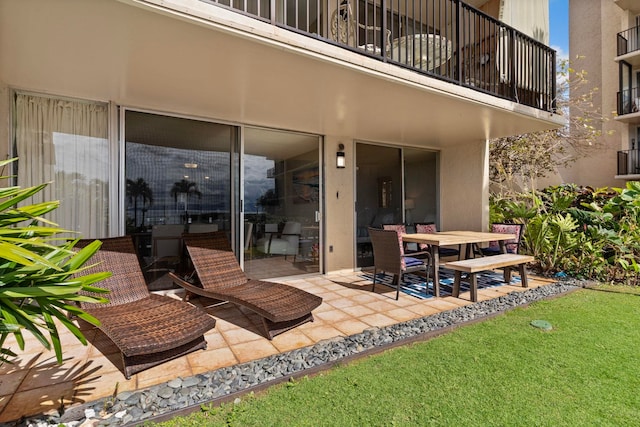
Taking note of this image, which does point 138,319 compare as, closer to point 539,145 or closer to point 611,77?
point 539,145

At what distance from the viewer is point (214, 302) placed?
402cm

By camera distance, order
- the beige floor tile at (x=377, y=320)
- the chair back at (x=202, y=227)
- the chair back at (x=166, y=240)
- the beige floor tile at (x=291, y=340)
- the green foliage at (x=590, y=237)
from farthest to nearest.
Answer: the green foliage at (x=590, y=237), the chair back at (x=202, y=227), the chair back at (x=166, y=240), the beige floor tile at (x=377, y=320), the beige floor tile at (x=291, y=340)

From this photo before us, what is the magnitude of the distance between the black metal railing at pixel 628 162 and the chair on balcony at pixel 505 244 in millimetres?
10223

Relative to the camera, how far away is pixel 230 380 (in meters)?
2.38

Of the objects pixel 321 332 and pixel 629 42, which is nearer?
pixel 321 332

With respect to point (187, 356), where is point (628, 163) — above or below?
above

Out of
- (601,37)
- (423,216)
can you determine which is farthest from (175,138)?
(601,37)

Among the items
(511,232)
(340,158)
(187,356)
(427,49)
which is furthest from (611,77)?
(187,356)

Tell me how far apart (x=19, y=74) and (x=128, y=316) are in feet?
9.58

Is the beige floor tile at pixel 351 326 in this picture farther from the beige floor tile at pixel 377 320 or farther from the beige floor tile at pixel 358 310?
the beige floor tile at pixel 358 310

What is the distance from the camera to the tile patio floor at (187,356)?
87.7 inches

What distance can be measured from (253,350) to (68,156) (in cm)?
353

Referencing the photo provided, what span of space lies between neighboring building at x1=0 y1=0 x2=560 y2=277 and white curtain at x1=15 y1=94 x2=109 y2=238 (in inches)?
0.7

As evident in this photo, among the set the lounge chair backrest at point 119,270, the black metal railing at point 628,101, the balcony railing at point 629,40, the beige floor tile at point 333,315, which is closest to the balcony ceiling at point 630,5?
the balcony railing at point 629,40
